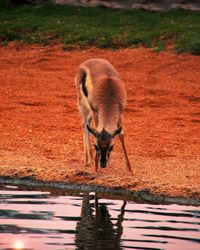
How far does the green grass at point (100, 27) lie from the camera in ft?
70.8

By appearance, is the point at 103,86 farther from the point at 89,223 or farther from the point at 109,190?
the point at 89,223

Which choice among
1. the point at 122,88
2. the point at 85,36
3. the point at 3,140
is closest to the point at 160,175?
the point at 122,88

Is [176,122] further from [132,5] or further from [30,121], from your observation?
[132,5]

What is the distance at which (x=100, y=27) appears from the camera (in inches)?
888

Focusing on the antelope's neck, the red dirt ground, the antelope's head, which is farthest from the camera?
the red dirt ground

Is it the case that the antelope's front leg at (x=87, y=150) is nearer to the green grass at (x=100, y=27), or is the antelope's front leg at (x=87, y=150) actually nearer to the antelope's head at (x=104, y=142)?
the antelope's head at (x=104, y=142)

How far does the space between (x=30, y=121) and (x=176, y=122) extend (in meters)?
2.51

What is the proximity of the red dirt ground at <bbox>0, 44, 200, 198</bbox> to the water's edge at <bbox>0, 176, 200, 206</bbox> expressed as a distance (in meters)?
0.10

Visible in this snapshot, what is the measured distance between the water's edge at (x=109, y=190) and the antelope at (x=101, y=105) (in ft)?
1.32

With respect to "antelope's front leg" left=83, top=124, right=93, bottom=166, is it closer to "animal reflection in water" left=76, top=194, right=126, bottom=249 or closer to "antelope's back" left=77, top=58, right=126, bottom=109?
"antelope's back" left=77, top=58, right=126, bottom=109

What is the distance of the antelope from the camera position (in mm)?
11773

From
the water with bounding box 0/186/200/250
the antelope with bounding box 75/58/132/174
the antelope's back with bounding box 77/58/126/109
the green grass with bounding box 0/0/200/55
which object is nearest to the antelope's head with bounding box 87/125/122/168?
the antelope with bounding box 75/58/132/174

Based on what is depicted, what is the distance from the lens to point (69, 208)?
34.6 ft

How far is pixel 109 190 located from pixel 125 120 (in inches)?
197
